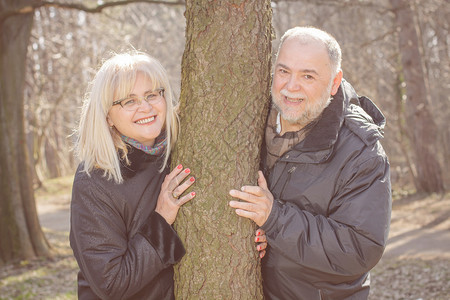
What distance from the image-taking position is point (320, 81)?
9.34 feet

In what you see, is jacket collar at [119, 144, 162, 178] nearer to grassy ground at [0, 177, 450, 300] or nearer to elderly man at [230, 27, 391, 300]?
elderly man at [230, 27, 391, 300]

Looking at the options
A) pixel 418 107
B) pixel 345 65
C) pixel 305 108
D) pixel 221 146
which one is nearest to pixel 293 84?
pixel 305 108

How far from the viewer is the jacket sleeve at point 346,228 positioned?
2.51 meters

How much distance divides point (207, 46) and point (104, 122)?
29.3 inches

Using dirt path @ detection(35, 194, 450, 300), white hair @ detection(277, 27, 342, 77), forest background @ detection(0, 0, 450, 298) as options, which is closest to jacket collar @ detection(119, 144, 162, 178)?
white hair @ detection(277, 27, 342, 77)

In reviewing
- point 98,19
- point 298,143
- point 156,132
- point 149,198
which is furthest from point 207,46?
point 98,19

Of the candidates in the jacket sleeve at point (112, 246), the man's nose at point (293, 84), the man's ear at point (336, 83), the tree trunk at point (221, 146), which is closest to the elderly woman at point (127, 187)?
the jacket sleeve at point (112, 246)

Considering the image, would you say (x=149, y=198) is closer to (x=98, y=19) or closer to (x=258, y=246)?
(x=258, y=246)

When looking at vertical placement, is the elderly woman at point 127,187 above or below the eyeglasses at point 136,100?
below

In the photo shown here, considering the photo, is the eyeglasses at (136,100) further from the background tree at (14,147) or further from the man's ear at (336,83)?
the background tree at (14,147)

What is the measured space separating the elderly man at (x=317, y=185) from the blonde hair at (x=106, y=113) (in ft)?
2.14

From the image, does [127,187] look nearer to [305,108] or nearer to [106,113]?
[106,113]

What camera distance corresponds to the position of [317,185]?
2.68m

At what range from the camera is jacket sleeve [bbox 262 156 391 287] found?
251cm
